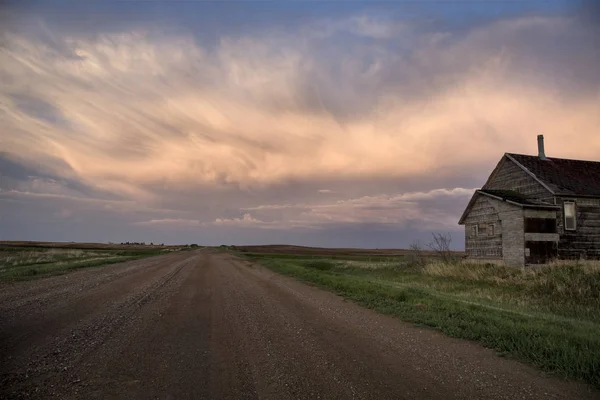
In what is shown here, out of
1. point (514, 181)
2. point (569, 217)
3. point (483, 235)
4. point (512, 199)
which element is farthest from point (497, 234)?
point (514, 181)

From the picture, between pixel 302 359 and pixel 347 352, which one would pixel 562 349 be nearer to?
pixel 347 352

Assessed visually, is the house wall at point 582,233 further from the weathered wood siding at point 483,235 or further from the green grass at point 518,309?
the green grass at point 518,309

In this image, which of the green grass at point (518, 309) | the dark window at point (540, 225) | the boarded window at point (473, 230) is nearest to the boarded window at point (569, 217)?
the dark window at point (540, 225)

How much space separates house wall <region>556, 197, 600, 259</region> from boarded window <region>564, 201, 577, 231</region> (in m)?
0.23

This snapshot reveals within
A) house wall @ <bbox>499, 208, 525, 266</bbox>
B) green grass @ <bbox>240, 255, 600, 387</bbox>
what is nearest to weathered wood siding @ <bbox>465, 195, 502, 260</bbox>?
house wall @ <bbox>499, 208, 525, 266</bbox>

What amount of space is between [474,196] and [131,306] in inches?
987

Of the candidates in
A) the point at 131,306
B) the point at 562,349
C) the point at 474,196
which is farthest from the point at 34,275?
the point at 474,196

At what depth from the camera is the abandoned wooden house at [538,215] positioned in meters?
23.8

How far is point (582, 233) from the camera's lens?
968 inches

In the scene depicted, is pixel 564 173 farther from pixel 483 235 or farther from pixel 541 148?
pixel 483 235

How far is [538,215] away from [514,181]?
15.0 ft

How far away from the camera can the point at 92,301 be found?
12.2 m

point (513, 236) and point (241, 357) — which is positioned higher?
point (513, 236)

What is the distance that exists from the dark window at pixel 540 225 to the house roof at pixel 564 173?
188 centimetres
